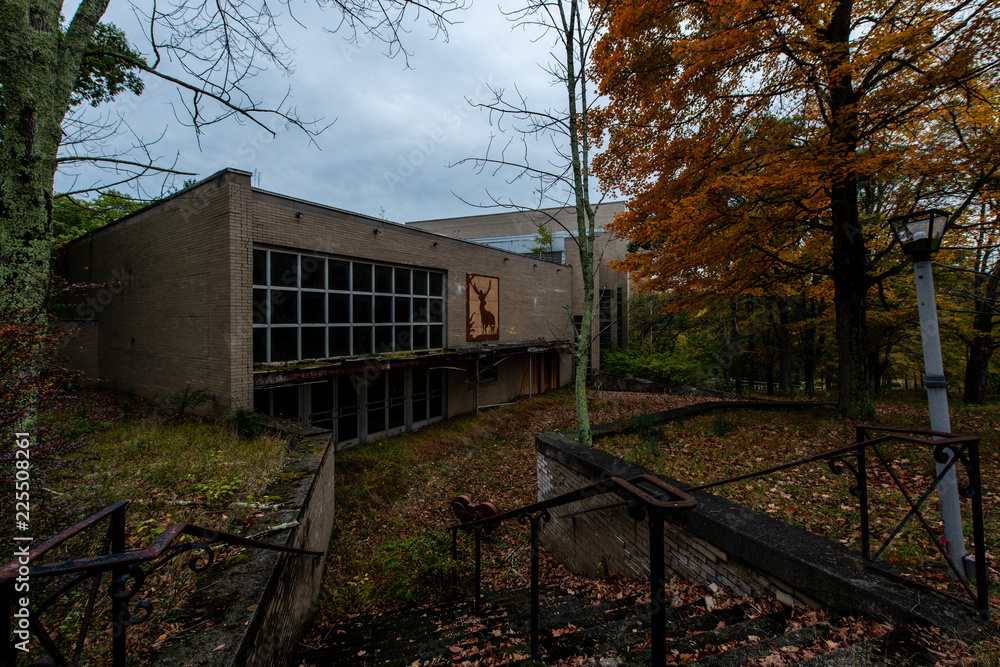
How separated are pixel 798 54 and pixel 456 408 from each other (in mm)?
13269

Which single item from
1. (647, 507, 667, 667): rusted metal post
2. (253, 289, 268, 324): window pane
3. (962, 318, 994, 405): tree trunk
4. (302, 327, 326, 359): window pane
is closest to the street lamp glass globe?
(647, 507, 667, 667): rusted metal post

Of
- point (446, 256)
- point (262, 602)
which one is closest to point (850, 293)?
point (262, 602)

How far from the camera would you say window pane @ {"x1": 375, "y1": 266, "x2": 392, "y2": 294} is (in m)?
12.3

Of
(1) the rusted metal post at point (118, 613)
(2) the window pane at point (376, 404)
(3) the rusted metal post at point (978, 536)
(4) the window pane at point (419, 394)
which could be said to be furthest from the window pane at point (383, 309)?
(3) the rusted metal post at point (978, 536)

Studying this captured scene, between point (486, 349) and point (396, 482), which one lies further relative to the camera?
point (486, 349)

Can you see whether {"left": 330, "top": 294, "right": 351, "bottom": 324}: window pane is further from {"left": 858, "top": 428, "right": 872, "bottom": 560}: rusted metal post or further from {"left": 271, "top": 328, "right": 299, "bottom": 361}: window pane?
{"left": 858, "top": 428, "right": 872, "bottom": 560}: rusted metal post

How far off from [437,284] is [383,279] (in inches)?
94.2

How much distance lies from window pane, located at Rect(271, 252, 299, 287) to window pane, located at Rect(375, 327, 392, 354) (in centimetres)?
280

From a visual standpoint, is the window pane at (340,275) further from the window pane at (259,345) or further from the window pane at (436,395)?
the window pane at (436,395)

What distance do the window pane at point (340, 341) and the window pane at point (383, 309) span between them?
1.09m

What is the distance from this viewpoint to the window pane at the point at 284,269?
388 inches

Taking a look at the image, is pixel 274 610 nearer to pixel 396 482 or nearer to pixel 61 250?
pixel 396 482

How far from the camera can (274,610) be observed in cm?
342

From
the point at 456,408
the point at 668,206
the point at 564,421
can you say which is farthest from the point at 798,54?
the point at 456,408
